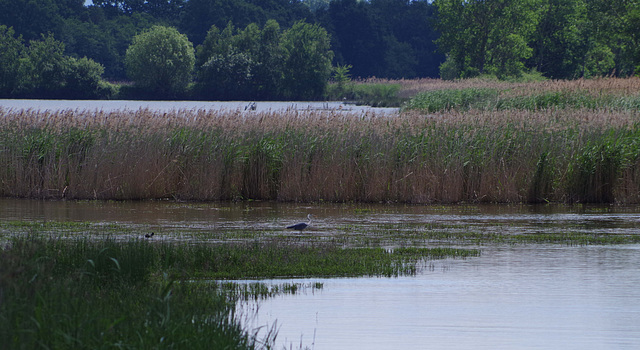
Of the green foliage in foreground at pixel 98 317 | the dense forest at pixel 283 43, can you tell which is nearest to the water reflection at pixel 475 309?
the green foliage in foreground at pixel 98 317

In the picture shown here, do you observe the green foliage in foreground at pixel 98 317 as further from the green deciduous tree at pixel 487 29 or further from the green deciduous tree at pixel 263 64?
the green deciduous tree at pixel 263 64

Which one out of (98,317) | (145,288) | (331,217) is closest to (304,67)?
(331,217)

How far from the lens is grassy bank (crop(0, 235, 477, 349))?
6242 millimetres

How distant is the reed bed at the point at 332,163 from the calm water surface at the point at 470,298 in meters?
3.07

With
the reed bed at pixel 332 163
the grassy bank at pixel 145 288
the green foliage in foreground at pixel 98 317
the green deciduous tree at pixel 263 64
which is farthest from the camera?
the green deciduous tree at pixel 263 64

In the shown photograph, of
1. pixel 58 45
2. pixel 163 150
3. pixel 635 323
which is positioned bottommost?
pixel 635 323

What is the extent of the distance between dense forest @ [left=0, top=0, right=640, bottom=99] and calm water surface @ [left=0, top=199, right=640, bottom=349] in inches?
1994

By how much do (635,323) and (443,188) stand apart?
1118 centimetres

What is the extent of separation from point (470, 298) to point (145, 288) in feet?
11.8

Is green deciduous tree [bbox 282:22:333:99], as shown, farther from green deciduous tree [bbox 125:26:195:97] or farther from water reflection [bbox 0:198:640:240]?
water reflection [bbox 0:198:640:240]

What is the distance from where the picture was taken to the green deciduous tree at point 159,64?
86000 millimetres

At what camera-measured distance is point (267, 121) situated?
69.5 feet

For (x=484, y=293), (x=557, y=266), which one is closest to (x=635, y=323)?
(x=484, y=293)

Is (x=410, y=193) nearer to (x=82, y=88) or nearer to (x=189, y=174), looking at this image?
(x=189, y=174)
